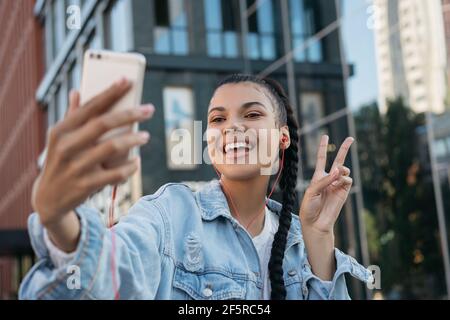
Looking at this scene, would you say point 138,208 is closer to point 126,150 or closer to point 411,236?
point 126,150

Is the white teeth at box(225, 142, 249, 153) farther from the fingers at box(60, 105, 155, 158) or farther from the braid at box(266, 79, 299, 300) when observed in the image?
the fingers at box(60, 105, 155, 158)

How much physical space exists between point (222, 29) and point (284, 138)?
6159mm

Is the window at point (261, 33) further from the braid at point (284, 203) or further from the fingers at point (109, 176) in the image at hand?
the fingers at point (109, 176)

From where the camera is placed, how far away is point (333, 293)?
1014 millimetres

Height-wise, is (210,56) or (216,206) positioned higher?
(210,56)

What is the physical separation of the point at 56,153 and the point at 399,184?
4.41 m

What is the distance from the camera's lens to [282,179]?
1.21m

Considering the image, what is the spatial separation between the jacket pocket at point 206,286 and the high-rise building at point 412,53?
11.8 feet

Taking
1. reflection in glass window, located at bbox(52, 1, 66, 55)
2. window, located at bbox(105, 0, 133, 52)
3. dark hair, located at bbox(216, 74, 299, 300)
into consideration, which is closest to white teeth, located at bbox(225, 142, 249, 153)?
dark hair, located at bbox(216, 74, 299, 300)

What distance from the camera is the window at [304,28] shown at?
573 centimetres

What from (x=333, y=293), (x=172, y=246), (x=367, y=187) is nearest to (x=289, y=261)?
(x=333, y=293)

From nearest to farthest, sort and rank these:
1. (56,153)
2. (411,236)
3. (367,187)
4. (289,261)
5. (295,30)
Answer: (56,153)
(289,261)
(411,236)
(367,187)
(295,30)

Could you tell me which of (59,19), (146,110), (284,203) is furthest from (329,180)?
(59,19)

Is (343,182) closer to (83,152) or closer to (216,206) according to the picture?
(216,206)
